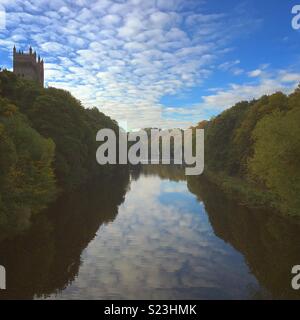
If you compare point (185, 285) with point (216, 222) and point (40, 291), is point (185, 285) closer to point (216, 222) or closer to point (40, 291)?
point (40, 291)

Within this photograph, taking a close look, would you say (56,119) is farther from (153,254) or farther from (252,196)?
(153,254)

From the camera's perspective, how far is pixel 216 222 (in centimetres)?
4316

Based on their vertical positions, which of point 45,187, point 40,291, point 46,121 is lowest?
point 40,291

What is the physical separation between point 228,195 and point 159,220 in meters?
18.5

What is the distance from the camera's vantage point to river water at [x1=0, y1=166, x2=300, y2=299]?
944 inches

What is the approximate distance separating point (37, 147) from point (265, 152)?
23073 mm

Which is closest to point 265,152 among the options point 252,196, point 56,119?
point 252,196

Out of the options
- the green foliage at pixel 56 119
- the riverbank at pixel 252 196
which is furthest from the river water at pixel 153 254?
the green foliage at pixel 56 119

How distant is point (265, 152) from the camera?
4116 centimetres

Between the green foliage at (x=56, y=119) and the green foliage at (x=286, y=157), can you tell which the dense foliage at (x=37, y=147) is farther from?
the green foliage at (x=286, y=157)

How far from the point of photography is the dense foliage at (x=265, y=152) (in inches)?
1486

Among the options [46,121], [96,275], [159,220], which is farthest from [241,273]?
[46,121]

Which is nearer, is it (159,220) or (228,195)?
(159,220)
